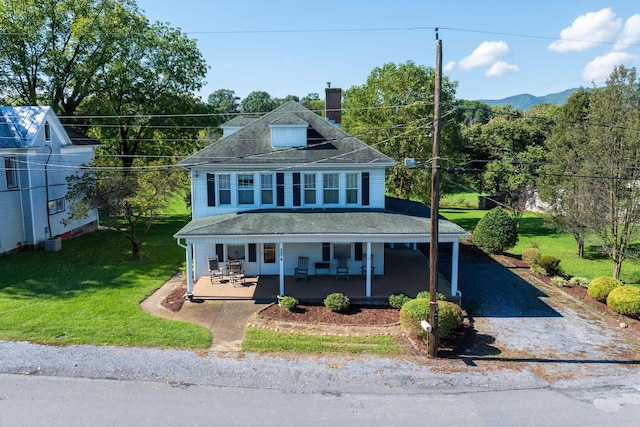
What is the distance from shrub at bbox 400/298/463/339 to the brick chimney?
48.0ft

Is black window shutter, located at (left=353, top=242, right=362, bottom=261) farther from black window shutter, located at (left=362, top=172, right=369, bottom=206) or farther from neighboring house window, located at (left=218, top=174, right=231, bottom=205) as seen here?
neighboring house window, located at (left=218, top=174, right=231, bottom=205)

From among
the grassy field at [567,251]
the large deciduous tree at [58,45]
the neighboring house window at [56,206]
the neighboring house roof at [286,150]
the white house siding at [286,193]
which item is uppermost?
the large deciduous tree at [58,45]

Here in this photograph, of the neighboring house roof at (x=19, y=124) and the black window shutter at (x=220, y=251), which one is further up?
the neighboring house roof at (x=19, y=124)

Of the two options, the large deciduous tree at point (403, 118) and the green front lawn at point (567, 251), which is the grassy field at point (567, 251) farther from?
the large deciduous tree at point (403, 118)

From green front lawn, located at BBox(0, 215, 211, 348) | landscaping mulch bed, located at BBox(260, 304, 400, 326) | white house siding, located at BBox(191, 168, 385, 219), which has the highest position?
white house siding, located at BBox(191, 168, 385, 219)

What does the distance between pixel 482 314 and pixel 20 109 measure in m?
28.0

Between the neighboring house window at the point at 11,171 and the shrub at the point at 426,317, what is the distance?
2322 cm

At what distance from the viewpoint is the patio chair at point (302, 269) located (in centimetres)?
1909

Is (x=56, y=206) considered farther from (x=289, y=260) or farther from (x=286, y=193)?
(x=289, y=260)

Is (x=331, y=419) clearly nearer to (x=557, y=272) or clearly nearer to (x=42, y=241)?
(x=557, y=272)

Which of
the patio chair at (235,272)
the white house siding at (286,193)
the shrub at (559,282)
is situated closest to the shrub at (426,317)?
the white house siding at (286,193)

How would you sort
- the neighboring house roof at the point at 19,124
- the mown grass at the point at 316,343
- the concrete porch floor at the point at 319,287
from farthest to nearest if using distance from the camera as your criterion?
the neighboring house roof at the point at 19,124 → the concrete porch floor at the point at 319,287 → the mown grass at the point at 316,343

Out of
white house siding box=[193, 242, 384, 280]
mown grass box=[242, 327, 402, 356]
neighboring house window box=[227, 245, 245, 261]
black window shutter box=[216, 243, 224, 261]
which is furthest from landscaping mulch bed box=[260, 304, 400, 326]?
black window shutter box=[216, 243, 224, 261]

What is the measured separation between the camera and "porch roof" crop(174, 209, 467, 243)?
16812 mm
